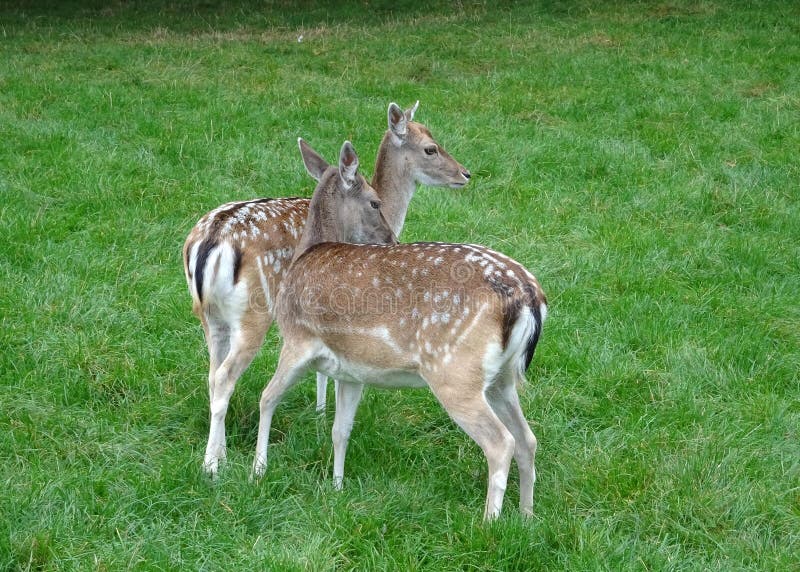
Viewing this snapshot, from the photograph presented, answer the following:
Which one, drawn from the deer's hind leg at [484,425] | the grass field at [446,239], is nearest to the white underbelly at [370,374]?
the deer's hind leg at [484,425]

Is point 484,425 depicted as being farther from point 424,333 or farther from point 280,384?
point 280,384

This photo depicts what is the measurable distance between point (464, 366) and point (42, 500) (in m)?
1.77

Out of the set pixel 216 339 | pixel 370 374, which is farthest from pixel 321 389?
pixel 370 374

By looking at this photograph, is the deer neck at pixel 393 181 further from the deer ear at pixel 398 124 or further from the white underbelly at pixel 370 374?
the white underbelly at pixel 370 374

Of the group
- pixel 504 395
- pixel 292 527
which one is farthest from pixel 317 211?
pixel 292 527

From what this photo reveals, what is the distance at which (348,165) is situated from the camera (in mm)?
5352

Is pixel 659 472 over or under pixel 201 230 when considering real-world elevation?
under

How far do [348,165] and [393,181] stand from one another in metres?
1.34

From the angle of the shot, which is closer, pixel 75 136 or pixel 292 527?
pixel 292 527

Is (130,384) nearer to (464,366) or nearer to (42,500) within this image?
(42,500)

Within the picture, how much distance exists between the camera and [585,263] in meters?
6.95

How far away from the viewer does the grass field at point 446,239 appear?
406 centimetres

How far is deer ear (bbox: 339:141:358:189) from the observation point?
17.3 ft

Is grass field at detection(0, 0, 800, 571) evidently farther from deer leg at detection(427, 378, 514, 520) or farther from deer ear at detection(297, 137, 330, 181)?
deer ear at detection(297, 137, 330, 181)
